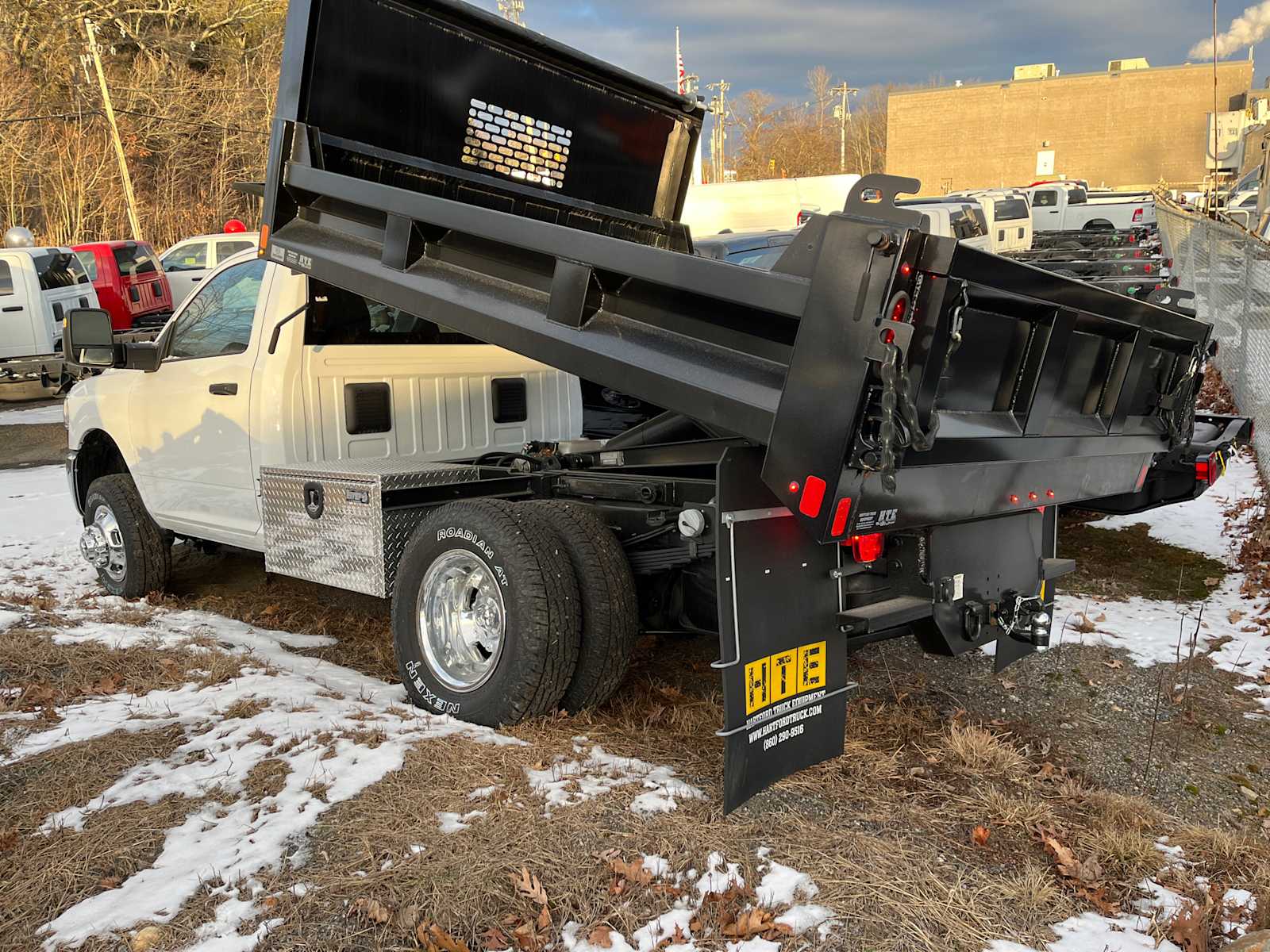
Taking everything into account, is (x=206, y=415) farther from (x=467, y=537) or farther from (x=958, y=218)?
(x=958, y=218)

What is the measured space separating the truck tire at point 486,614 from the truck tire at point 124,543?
2.70 metres

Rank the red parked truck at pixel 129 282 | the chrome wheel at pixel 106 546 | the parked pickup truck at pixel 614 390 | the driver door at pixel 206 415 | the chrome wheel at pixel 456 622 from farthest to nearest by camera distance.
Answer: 1. the red parked truck at pixel 129 282
2. the chrome wheel at pixel 106 546
3. the driver door at pixel 206 415
4. the chrome wheel at pixel 456 622
5. the parked pickup truck at pixel 614 390

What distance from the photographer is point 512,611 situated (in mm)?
3854

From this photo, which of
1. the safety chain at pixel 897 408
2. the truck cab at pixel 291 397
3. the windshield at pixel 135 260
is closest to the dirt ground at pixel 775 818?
the truck cab at pixel 291 397

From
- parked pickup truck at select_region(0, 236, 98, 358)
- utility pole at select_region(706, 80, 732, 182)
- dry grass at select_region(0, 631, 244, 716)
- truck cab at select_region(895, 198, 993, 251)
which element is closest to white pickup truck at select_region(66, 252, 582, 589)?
dry grass at select_region(0, 631, 244, 716)

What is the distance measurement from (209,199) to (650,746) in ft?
125

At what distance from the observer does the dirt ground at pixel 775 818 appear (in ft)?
9.49

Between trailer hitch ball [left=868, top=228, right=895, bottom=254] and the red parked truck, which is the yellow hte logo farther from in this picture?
the red parked truck

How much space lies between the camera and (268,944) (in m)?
2.77

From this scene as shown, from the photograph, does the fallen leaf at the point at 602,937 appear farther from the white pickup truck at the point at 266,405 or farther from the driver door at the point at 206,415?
the driver door at the point at 206,415

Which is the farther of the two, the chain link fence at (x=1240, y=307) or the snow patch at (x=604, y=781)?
the chain link fence at (x=1240, y=307)

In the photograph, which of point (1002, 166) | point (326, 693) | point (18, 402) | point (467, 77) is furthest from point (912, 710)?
point (1002, 166)

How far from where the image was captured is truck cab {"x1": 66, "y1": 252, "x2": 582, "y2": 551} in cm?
512

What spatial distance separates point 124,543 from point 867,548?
4688 mm
